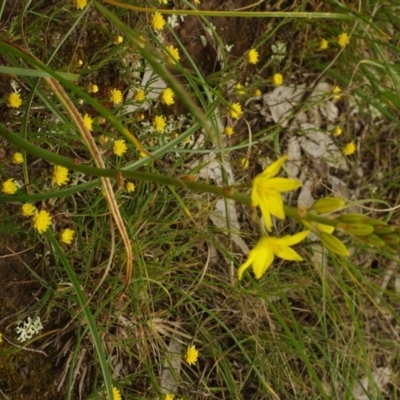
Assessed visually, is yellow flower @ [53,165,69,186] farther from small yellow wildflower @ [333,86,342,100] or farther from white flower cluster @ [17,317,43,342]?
small yellow wildflower @ [333,86,342,100]

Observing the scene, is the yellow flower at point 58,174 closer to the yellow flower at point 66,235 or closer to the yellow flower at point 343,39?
the yellow flower at point 66,235

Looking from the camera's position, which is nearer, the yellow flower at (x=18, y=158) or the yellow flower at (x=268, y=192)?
the yellow flower at (x=268, y=192)

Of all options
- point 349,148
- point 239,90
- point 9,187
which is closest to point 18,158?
point 9,187

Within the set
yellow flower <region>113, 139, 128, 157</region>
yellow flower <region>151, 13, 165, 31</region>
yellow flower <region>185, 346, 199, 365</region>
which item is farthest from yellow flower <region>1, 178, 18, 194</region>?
yellow flower <region>185, 346, 199, 365</region>

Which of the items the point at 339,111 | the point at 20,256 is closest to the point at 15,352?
the point at 20,256

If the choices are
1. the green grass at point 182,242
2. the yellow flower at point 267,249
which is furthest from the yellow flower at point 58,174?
the yellow flower at point 267,249

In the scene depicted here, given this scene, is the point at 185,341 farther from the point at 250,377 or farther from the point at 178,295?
the point at 250,377
